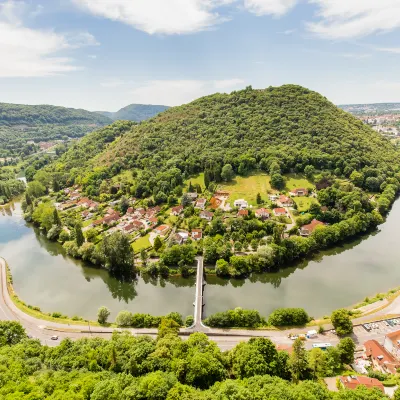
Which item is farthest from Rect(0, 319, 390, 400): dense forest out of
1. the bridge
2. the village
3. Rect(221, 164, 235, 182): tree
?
Rect(221, 164, 235, 182): tree

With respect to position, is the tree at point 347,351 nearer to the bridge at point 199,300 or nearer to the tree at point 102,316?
the bridge at point 199,300

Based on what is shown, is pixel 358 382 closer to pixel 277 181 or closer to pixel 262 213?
pixel 262 213

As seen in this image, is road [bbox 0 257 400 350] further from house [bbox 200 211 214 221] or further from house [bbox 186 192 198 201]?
house [bbox 186 192 198 201]

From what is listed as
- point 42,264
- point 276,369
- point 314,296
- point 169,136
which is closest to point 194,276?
point 314,296

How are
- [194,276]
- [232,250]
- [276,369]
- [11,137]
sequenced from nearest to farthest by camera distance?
[276,369] → [194,276] → [232,250] → [11,137]

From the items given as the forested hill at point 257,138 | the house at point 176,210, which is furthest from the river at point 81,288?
the forested hill at point 257,138

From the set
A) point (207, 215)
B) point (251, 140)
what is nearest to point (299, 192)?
point (207, 215)

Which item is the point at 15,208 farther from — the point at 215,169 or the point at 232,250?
the point at 232,250
